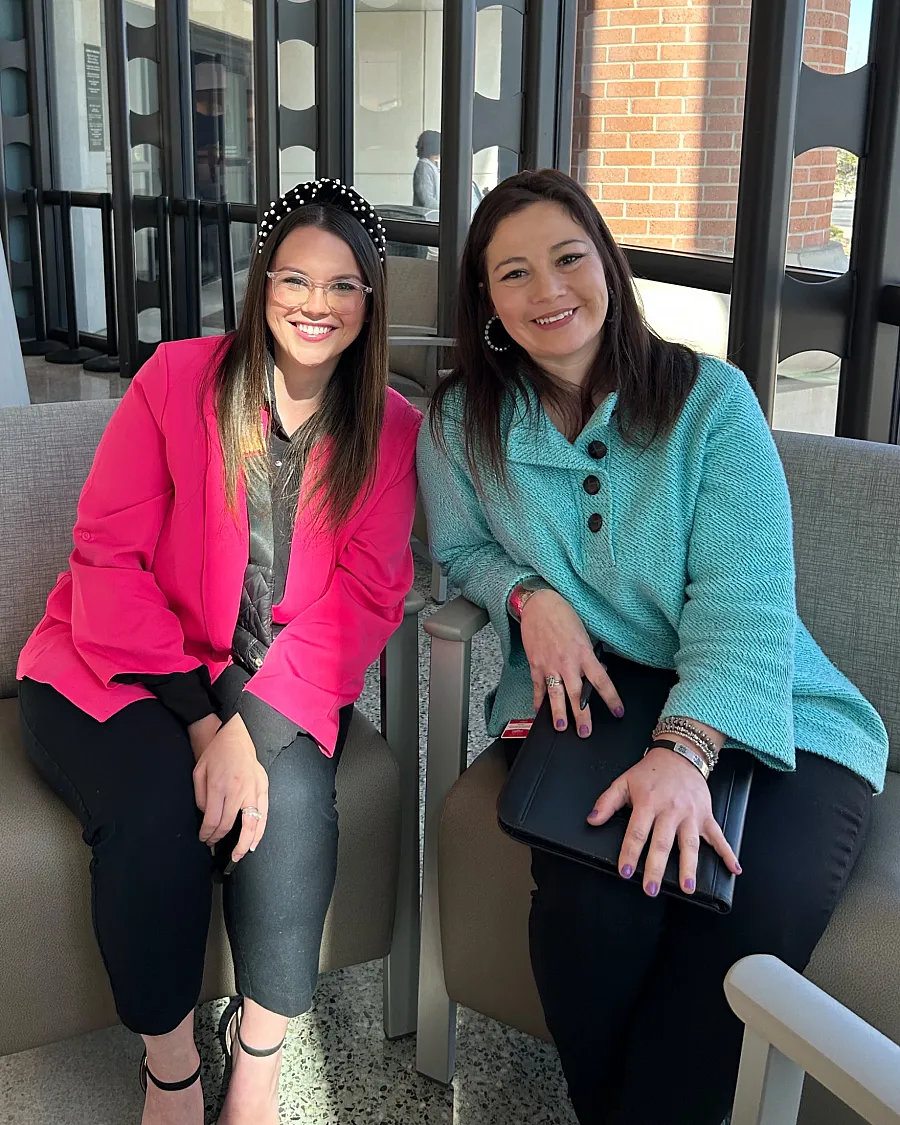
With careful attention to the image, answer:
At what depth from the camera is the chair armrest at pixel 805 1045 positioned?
0.65 metres

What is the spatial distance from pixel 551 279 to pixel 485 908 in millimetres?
871

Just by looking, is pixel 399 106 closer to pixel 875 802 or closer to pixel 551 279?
pixel 551 279

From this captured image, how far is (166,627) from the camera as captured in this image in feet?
5.25

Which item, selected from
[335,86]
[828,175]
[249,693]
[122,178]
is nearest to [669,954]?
[249,693]

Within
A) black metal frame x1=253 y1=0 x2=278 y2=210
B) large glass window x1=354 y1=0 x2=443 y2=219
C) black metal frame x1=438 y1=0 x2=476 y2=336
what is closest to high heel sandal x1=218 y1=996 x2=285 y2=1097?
black metal frame x1=438 y1=0 x2=476 y2=336

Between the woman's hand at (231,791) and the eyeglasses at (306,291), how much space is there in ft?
2.03

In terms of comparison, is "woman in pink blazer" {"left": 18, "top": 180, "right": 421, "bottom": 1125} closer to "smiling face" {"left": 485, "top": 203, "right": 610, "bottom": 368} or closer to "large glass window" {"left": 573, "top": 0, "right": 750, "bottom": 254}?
"smiling face" {"left": 485, "top": 203, "right": 610, "bottom": 368}

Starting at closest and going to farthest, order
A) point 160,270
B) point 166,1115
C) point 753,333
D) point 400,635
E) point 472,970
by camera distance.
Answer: point 166,1115 < point 472,970 < point 400,635 < point 753,333 < point 160,270

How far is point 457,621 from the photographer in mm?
1624

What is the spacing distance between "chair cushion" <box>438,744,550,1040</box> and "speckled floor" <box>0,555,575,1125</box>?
0.19 metres

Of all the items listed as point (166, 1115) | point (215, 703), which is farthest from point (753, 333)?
point (166, 1115)

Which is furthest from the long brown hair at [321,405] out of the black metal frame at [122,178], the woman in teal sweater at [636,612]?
the black metal frame at [122,178]

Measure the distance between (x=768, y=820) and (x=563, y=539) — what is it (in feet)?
1.55

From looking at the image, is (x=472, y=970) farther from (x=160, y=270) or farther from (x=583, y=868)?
(x=160, y=270)
